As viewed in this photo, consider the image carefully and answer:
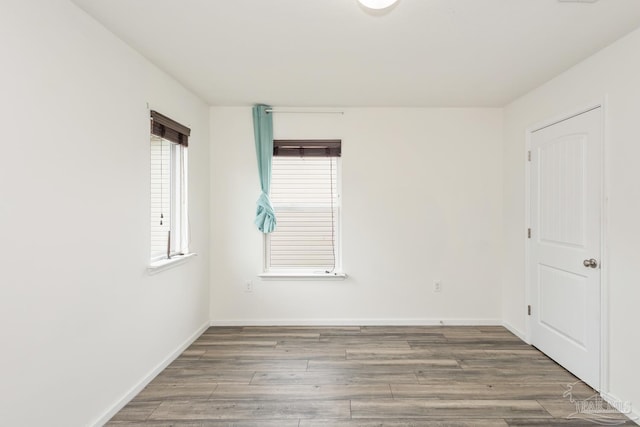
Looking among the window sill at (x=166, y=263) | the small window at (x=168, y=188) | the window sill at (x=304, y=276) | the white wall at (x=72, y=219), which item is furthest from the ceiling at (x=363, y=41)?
the window sill at (x=304, y=276)

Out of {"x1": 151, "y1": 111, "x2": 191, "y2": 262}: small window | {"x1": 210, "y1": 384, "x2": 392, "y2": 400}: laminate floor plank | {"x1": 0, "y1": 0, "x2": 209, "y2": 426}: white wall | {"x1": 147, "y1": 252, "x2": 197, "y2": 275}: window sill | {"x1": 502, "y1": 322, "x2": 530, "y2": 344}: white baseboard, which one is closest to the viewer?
{"x1": 0, "y1": 0, "x2": 209, "y2": 426}: white wall

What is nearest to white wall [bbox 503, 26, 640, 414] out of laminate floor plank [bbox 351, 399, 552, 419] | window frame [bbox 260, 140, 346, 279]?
laminate floor plank [bbox 351, 399, 552, 419]

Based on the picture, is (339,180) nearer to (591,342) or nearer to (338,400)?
(338,400)

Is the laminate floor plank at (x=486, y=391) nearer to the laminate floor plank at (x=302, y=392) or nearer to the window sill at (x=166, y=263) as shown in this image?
the laminate floor plank at (x=302, y=392)

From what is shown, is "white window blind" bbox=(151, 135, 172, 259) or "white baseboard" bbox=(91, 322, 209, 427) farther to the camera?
"white window blind" bbox=(151, 135, 172, 259)

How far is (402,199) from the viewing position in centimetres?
355

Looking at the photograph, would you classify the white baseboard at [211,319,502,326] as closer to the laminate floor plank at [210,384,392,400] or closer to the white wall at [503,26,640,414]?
the laminate floor plank at [210,384,392,400]

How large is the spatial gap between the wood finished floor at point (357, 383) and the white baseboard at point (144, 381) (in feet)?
0.14

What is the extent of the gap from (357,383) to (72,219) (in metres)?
2.21

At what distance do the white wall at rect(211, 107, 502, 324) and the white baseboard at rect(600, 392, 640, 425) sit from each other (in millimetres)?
1377

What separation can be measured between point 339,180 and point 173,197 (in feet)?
5.77

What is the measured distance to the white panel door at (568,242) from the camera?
7.59 feet

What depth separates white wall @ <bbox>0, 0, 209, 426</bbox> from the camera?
1408mm

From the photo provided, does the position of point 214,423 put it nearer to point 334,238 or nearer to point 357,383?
point 357,383
